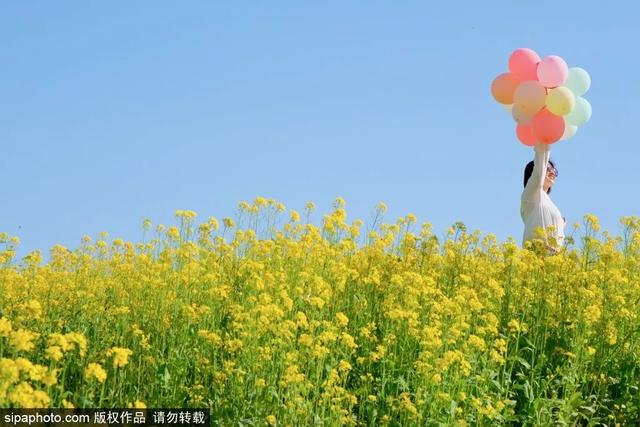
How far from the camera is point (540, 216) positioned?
9.66 m

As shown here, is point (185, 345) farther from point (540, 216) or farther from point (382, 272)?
point (540, 216)

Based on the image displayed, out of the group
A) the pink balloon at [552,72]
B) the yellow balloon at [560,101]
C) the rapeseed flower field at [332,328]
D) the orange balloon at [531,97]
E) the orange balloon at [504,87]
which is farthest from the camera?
the orange balloon at [504,87]

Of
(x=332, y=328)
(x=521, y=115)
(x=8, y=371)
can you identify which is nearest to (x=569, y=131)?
(x=521, y=115)

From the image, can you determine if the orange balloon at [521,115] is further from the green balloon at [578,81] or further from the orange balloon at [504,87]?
the green balloon at [578,81]

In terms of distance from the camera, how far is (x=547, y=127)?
9.62 metres

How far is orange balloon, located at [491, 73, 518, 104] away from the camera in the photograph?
33.8 feet

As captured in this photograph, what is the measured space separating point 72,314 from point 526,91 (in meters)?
5.45

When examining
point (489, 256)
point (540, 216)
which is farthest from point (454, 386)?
point (540, 216)

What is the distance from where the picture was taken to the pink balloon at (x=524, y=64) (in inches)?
401

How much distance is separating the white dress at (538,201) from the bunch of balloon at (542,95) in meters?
0.17

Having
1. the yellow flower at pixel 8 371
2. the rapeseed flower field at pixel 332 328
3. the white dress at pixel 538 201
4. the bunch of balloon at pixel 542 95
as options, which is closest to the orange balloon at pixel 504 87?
the bunch of balloon at pixel 542 95

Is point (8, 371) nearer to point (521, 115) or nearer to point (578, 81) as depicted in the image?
point (521, 115)

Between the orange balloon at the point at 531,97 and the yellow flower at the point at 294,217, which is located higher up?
the orange balloon at the point at 531,97

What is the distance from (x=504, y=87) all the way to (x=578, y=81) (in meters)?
0.81
